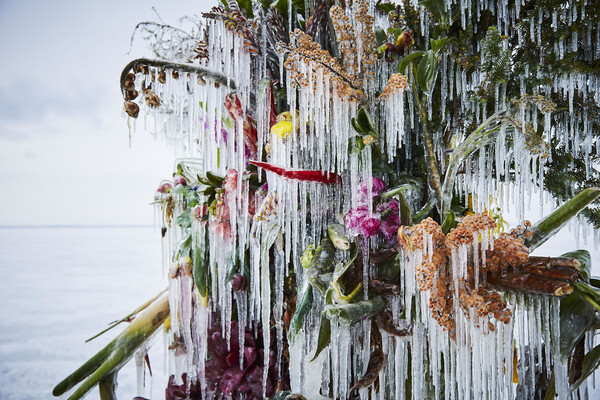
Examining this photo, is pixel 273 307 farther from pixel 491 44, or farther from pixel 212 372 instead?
pixel 491 44

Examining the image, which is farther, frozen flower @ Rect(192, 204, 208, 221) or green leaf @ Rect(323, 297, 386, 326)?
frozen flower @ Rect(192, 204, 208, 221)

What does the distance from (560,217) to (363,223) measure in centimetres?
16

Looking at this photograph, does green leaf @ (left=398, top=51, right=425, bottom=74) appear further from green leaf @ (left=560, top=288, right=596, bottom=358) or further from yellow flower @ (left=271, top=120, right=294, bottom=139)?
green leaf @ (left=560, top=288, right=596, bottom=358)

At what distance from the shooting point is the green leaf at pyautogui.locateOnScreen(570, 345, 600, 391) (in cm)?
29

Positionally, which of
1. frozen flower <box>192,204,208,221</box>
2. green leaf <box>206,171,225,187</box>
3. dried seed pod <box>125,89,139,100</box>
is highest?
dried seed pod <box>125,89,139,100</box>

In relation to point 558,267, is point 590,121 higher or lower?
higher

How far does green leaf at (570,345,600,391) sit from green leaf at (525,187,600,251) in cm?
9

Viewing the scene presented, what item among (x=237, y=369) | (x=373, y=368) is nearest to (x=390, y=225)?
(x=373, y=368)

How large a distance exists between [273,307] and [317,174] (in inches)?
6.0

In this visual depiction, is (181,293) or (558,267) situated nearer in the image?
(558,267)

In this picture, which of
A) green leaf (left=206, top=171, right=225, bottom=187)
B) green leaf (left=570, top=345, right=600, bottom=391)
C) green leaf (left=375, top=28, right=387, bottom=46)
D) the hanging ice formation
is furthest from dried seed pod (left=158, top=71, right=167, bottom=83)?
green leaf (left=570, top=345, right=600, bottom=391)

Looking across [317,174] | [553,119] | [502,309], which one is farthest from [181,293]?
[553,119]

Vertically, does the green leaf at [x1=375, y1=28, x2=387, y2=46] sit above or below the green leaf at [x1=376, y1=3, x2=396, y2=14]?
below

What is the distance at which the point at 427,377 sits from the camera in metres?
0.33
